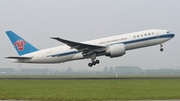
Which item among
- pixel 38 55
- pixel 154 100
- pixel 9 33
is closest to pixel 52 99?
pixel 154 100

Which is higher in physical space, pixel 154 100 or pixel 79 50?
pixel 79 50

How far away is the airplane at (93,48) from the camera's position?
42.1m

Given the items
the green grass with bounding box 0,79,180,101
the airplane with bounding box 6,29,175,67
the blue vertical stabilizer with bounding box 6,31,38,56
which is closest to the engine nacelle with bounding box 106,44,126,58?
the airplane with bounding box 6,29,175,67

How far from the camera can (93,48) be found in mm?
42781

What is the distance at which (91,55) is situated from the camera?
4406cm

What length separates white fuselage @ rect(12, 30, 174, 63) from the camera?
4231 cm

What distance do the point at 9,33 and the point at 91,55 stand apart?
14.3 metres

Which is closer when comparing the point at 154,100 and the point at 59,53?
the point at 154,100

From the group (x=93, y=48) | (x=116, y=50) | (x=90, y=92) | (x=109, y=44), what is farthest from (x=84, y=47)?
(x=90, y=92)

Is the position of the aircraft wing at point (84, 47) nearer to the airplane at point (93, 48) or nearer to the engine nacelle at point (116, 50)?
the airplane at point (93, 48)

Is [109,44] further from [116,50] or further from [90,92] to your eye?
[90,92]

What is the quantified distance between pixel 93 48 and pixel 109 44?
2441mm

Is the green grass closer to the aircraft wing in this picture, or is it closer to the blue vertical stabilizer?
the aircraft wing

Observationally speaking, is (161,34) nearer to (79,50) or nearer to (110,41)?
(110,41)
